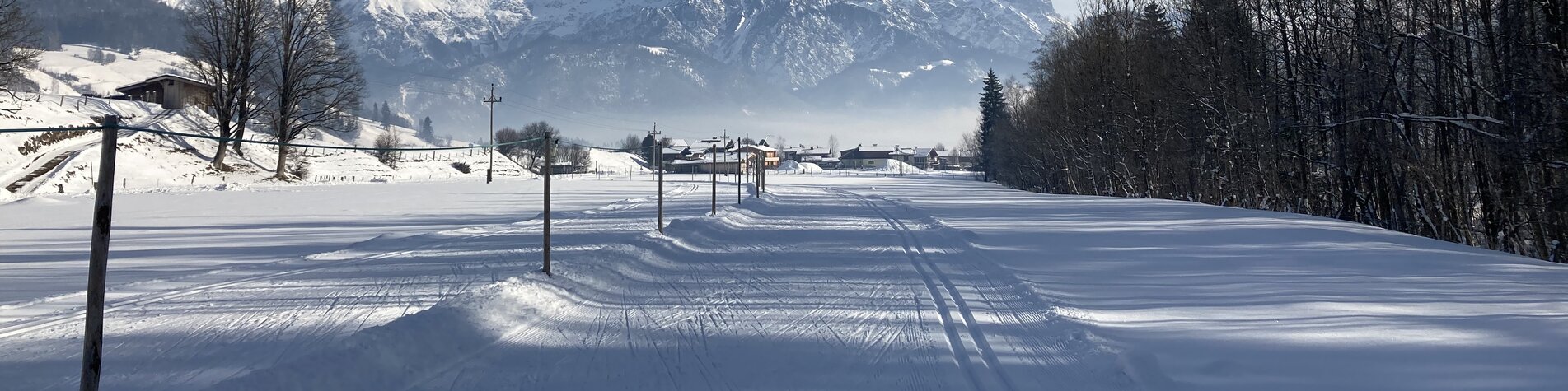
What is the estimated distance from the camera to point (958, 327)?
6.88 meters

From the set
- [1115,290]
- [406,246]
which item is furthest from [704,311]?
[406,246]

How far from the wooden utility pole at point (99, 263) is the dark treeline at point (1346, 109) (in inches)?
604

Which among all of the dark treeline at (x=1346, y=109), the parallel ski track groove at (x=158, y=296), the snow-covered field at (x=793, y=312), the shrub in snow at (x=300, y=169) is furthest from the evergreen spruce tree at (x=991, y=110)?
the parallel ski track groove at (x=158, y=296)

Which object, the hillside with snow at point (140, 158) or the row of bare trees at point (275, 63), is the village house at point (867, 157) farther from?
the row of bare trees at point (275, 63)

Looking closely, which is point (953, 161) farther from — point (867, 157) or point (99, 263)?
point (99, 263)

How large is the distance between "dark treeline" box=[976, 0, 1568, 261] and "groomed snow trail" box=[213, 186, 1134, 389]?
9.11 metres

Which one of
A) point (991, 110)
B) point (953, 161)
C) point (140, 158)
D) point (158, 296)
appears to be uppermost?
point (991, 110)

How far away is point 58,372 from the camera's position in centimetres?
520

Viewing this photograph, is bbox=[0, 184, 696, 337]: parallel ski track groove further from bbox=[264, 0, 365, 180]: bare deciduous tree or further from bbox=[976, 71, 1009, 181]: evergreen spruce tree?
bbox=[976, 71, 1009, 181]: evergreen spruce tree

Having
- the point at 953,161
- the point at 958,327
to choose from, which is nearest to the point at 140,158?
the point at 958,327

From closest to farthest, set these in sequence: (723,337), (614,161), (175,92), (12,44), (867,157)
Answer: (723,337) → (12,44) → (175,92) → (614,161) → (867,157)

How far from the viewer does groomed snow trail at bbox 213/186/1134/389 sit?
17.0 feet

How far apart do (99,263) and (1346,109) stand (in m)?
22.8

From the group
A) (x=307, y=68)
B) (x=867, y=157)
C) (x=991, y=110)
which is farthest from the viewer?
(x=867, y=157)
